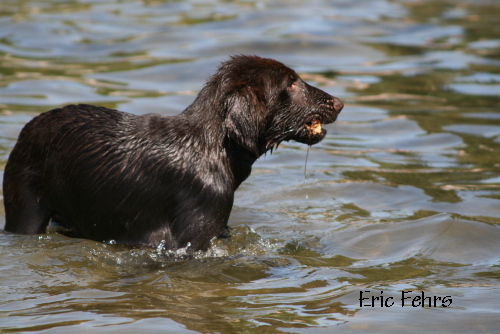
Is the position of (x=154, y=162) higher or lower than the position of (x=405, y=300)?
higher

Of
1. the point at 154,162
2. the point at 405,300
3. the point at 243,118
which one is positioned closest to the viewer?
the point at 405,300

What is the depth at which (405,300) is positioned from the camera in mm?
5309

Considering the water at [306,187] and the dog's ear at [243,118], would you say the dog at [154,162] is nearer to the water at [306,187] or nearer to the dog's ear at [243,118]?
the dog's ear at [243,118]

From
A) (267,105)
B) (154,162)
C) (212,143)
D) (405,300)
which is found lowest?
(405,300)

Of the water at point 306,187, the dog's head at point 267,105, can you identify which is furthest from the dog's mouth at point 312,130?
the water at point 306,187

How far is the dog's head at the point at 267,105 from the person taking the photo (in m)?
5.91

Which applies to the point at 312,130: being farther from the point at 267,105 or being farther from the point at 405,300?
the point at 405,300

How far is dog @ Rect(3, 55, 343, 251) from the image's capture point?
5.98 m

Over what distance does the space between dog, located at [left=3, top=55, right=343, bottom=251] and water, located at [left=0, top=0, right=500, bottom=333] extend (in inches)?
9.1

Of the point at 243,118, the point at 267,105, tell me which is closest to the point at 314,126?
the point at 267,105

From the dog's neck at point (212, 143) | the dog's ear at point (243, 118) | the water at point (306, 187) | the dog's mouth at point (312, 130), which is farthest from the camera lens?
the dog's mouth at point (312, 130)

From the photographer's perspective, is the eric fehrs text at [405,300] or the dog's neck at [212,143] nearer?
the eric fehrs text at [405,300]

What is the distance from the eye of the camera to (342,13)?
1897cm

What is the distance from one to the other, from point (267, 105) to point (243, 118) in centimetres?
37
